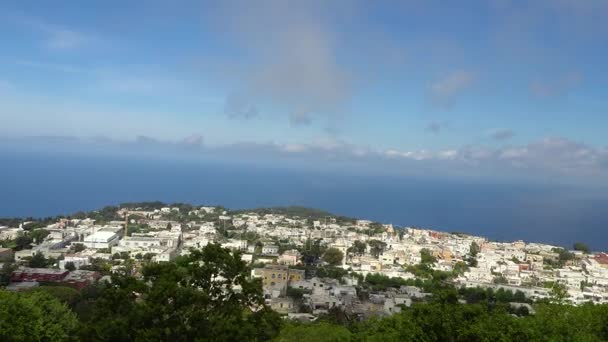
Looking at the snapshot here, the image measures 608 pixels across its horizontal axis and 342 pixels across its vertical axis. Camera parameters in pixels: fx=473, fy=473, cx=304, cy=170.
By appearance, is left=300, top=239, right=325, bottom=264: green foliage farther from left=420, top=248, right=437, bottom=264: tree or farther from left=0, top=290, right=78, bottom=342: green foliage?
left=0, top=290, right=78, bottom=342: green foliage

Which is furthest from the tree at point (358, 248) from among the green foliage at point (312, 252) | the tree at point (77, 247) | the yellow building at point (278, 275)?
the tree at point (77, 247)

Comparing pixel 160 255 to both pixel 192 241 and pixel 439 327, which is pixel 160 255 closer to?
pixel 192 241

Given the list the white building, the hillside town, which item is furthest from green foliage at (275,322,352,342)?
the white building

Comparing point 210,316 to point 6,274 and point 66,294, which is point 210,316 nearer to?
point 66,294

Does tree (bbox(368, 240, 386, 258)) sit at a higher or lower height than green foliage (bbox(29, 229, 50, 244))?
higher

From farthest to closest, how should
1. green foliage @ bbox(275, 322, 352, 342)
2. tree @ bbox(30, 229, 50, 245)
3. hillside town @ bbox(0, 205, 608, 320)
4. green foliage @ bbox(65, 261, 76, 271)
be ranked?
tree @ bbox(30, 229, 50, 245) < green foliage @ bbox(65, 261, 76, 271) < hillside town @ bbox(0, 205, 608, 320) < green foliage @ bbox(275, 322, 352, 342)

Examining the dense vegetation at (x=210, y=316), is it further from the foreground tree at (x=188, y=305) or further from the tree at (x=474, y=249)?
the tree at (x=474, y=249)

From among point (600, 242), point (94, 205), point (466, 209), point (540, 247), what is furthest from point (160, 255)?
point (466, 209)
